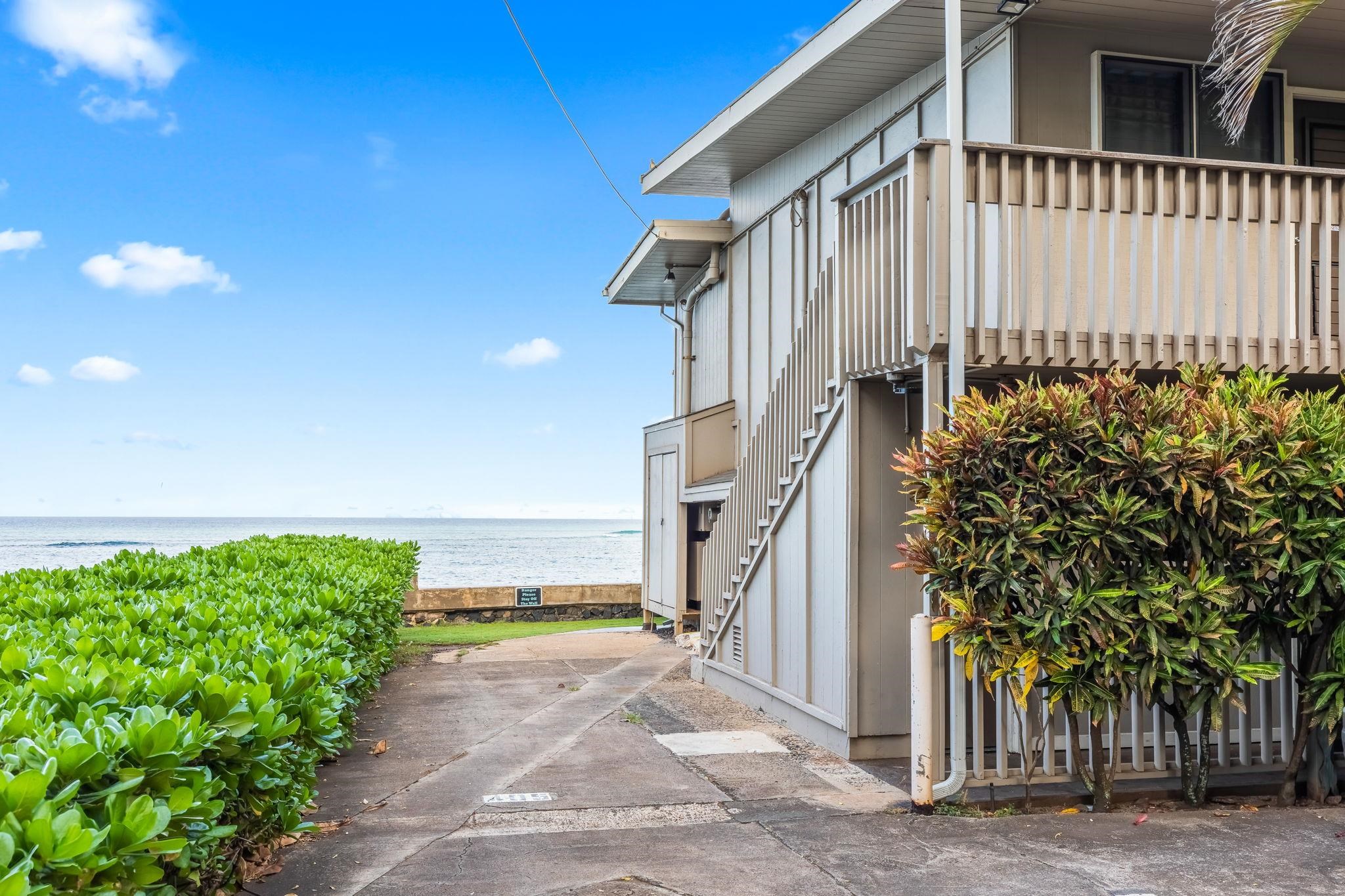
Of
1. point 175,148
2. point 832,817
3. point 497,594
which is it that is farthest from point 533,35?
point 175,148

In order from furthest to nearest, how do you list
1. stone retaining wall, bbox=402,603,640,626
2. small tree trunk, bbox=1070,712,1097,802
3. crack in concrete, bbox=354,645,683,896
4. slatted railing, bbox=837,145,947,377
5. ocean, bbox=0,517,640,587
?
ocean, bbox=0,517,640,587
stone retaining wall, bbox=402,603,640,626
slatted railing, bbox=837,145,947,377
small tree trunk, bbox=1070,712,1097,802
crack in concrete, bbox=354,645,683,896

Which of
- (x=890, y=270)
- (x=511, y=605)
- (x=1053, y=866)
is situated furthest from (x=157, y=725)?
(x=511, y=605)

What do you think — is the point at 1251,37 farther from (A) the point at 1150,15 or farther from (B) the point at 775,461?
(B) the point at 775,461

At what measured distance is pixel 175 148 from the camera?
7538 cm

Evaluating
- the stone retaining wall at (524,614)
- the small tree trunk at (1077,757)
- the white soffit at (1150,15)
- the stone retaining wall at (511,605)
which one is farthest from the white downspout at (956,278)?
the stone retaining wall at (524,614)

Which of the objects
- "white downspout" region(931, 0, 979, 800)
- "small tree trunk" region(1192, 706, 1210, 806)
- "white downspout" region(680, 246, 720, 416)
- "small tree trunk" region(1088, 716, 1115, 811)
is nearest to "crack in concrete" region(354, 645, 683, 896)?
"white downspout" region(931, 0, 979, 800)

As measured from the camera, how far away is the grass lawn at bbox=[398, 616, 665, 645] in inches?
589

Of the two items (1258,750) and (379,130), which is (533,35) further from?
(379,130)

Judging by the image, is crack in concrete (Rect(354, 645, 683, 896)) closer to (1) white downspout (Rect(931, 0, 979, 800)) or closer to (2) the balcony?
(1) white downspout (Rect(931, 0, 979, 800))

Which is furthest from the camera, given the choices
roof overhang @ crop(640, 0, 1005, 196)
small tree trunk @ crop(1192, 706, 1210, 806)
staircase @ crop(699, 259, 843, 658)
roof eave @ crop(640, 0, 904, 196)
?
roof eave @ crop(640, 0, 904, 196)

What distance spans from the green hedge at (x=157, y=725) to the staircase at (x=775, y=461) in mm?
3363

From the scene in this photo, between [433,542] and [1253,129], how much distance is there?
94.3 meters

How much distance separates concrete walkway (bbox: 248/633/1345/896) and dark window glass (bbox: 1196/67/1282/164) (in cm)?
513

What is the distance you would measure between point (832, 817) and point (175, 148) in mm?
80848
